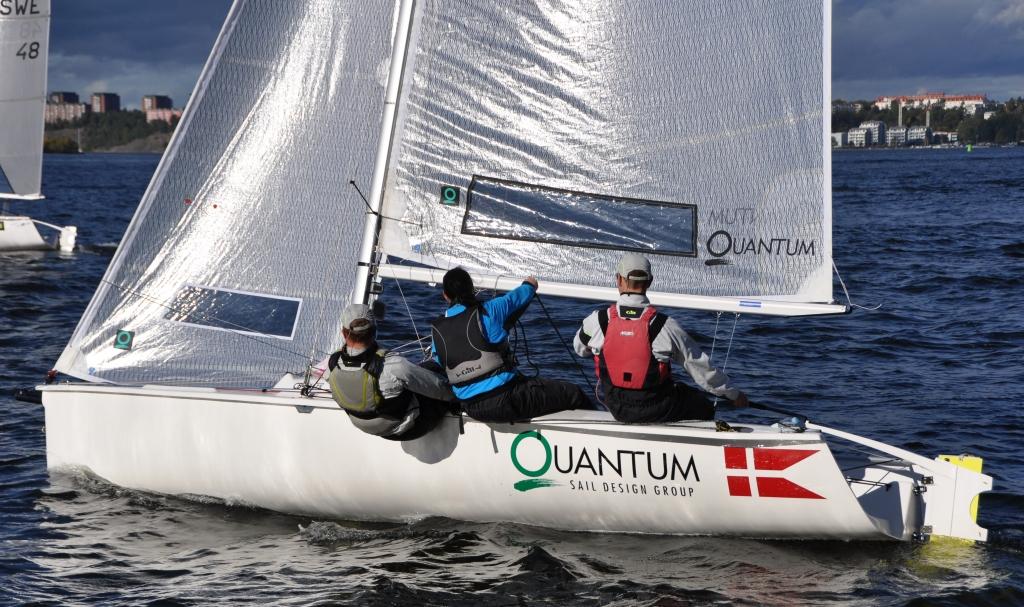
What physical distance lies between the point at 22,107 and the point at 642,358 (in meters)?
18.0

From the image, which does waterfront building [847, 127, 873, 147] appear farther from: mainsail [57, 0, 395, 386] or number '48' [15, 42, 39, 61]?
mainsail [57, 0, 395, 386]

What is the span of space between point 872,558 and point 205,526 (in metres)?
3.71

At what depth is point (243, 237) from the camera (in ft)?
23.6

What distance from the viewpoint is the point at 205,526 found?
704cm

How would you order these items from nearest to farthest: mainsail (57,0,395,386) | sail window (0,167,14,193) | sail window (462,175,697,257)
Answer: sail window (462,175,697,257) → mainsail (57,0,395,386) → sail window (0,167,14,193)

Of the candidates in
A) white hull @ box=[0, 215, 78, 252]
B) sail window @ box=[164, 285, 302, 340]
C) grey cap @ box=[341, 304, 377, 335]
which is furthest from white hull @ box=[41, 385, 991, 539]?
white hull @ box=[0, 215, 78, 252]

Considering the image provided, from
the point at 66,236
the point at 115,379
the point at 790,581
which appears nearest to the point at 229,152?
the point at 115,379

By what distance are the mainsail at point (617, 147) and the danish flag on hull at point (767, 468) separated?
2.79ft

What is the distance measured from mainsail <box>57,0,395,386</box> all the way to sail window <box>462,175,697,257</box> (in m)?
0.82

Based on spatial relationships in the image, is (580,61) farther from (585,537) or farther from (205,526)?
(205,526)

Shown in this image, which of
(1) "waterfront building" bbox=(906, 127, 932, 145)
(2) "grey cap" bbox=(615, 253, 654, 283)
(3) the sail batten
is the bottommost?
(3) the sail batten

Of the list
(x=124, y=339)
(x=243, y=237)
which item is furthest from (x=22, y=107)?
(x=243, y=237)

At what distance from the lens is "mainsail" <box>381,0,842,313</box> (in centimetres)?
663

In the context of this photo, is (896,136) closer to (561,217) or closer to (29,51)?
(29,51)
